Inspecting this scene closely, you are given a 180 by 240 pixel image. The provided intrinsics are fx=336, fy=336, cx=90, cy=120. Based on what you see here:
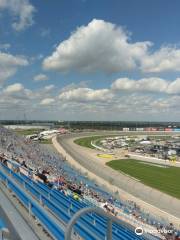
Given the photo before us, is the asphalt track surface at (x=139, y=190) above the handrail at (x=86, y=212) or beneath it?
beneath

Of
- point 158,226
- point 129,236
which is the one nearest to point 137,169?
point 158,226

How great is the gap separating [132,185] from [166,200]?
7131 millimetres

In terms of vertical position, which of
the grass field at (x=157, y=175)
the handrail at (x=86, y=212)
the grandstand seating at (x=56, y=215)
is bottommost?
the grass field at (x=157, y=175)

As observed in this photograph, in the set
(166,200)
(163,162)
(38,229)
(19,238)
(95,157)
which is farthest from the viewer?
(95,157)

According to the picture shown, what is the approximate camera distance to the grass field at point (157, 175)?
34903mm

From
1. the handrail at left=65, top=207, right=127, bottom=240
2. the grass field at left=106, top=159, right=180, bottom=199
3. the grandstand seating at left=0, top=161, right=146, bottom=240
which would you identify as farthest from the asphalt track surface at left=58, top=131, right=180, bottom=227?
the handrail at left=65, top=207, right=127, bottom=240

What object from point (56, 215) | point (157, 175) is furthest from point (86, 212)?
point (157, 175)

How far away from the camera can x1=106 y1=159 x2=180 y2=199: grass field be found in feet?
115

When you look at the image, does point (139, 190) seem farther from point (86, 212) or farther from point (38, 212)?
point (86, 212)

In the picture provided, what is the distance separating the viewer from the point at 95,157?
199 ft

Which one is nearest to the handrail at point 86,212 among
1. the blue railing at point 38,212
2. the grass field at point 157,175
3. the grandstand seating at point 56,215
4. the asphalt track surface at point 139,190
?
the grandstand seating at point 56,215

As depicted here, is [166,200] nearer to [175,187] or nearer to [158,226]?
[175,187]

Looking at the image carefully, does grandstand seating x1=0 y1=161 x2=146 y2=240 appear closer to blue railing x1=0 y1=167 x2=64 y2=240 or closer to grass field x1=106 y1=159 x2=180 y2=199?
blue railing x1=0 y1=167 x2=64 y2=240

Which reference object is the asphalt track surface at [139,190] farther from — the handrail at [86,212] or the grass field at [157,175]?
the handrail at [86,212]
